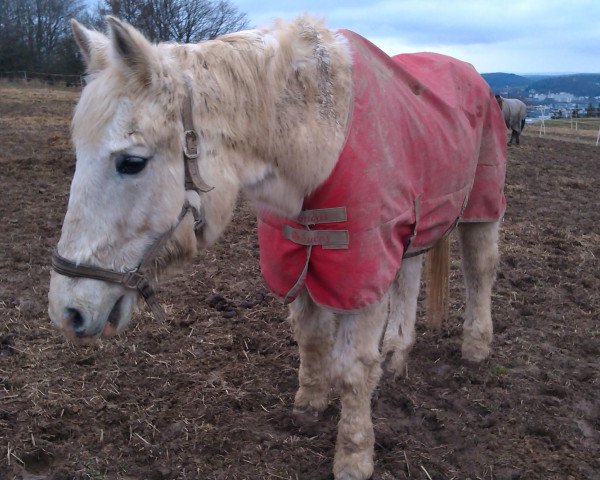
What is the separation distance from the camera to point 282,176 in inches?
90.4

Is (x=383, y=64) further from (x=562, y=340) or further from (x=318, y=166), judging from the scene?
(x=562, y=340)

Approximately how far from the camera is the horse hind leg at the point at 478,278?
3662 millimetres

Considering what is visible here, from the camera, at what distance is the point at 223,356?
364 centimetres

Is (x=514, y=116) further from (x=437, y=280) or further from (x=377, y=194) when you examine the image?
(x=377, y=194)

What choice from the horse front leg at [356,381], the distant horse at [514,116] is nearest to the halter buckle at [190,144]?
the horse front leg at [356,381]

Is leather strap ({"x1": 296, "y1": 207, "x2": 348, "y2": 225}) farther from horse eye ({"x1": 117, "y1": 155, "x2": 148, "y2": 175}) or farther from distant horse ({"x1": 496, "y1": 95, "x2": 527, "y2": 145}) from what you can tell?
distant horse ({"x1": 496, "y1": 95, "x2": 527, "y2": 145})

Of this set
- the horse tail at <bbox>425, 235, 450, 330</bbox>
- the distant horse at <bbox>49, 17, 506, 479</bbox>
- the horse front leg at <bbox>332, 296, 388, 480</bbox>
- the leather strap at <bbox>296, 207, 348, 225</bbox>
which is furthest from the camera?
the horse tail at <bbox>425, 235, 450, 330</bbox>

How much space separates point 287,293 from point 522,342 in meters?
2.17

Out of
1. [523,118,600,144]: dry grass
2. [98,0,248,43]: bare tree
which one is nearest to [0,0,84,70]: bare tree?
[98,0,248,43]: bare tree

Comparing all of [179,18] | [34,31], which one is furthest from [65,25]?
[179,18]

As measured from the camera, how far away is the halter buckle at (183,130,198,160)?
196 centimetres

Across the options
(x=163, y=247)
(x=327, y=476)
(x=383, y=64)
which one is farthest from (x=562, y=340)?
(x=163, y=247)

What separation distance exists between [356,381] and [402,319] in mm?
1165

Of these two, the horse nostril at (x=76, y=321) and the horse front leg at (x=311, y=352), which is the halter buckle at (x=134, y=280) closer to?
the horse nostril at (x=76, y=321)
